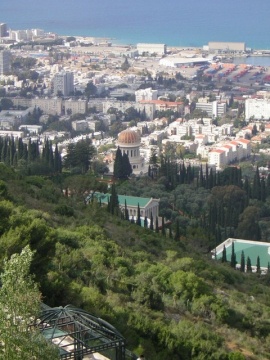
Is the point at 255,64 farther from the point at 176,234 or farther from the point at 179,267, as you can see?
the point at 179,267

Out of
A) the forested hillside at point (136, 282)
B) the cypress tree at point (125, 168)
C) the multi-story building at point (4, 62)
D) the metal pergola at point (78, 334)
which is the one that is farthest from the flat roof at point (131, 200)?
the multi-story building at point (4, 62)

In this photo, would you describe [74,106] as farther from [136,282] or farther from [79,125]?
[136,282]

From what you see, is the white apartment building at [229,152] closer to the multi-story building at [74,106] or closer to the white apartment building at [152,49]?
the multi-story building at [74,106]

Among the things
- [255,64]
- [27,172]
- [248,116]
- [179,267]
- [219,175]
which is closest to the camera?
[179,267]

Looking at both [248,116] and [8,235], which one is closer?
[8,235]

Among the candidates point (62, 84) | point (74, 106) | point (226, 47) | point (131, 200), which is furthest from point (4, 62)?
point (131, 200)

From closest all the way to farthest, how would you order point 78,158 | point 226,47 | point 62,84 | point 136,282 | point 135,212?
point 136,282 → point 135,212 → point 78,158 → point 62,84 → point 226,47

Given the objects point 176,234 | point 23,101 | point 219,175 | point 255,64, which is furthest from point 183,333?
point 255,64
